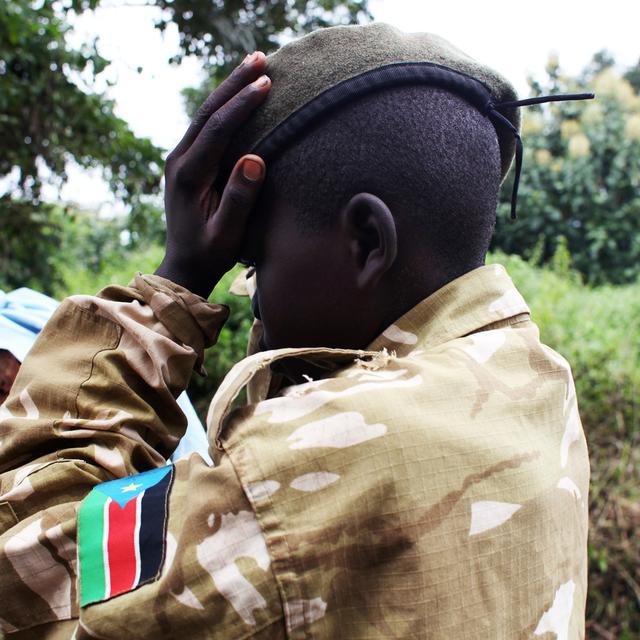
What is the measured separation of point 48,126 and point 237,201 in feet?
10.6

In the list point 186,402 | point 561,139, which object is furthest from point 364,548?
point 561,139

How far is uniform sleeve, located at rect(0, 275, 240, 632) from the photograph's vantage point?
1.07 meters

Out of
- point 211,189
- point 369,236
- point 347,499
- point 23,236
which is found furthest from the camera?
point 23,236

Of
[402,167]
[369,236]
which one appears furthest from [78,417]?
[402,167]

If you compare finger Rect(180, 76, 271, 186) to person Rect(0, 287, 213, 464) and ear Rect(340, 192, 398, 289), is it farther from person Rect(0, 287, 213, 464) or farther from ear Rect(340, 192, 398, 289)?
person Rect(0, 287, 213, 464)

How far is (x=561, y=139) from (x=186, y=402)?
10.3 m

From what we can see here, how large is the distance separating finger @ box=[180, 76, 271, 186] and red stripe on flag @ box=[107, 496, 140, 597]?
636mm

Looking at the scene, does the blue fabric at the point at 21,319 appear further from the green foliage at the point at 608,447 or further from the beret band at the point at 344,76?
the green foliage at the point at 608,447

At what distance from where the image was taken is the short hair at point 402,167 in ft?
4.11

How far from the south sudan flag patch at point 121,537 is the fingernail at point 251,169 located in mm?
552

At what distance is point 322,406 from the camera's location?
1024 mm

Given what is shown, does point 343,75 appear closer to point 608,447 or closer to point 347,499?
point 347,499

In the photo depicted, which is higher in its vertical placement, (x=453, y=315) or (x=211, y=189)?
(x=211, y=189)

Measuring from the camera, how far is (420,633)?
3.26 feet
